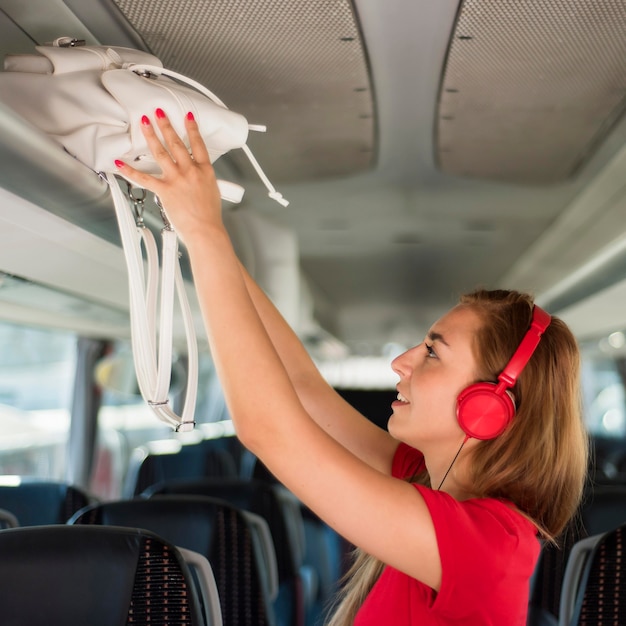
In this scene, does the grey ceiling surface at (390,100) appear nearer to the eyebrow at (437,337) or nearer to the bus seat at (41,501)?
the eyebrow at (437,337)

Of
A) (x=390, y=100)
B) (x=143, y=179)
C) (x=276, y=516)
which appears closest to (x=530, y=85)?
(x=390, y=100)

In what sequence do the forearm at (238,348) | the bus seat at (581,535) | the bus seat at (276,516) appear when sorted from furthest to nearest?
the bus seat at (276,516)
the bus seat at (581,535)
the forearm at (238,348)

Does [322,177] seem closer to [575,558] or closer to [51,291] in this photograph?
[51,291]

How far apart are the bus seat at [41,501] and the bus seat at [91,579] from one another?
197cm

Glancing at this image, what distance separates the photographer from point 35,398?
19.6 feet

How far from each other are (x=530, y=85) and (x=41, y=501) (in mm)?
2783

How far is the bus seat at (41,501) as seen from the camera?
368 cm

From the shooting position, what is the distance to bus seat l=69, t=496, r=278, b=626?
113 inches

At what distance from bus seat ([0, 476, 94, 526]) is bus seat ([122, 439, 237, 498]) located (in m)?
1.61

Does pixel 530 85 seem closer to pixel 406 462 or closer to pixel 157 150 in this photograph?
pixel 406 462

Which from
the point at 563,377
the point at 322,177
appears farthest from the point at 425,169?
the point at 563,377

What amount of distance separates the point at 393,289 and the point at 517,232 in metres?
3.32

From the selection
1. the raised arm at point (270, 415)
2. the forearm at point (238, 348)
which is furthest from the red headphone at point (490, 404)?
the forearm at point (238, 348)

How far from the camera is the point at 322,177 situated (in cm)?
433
